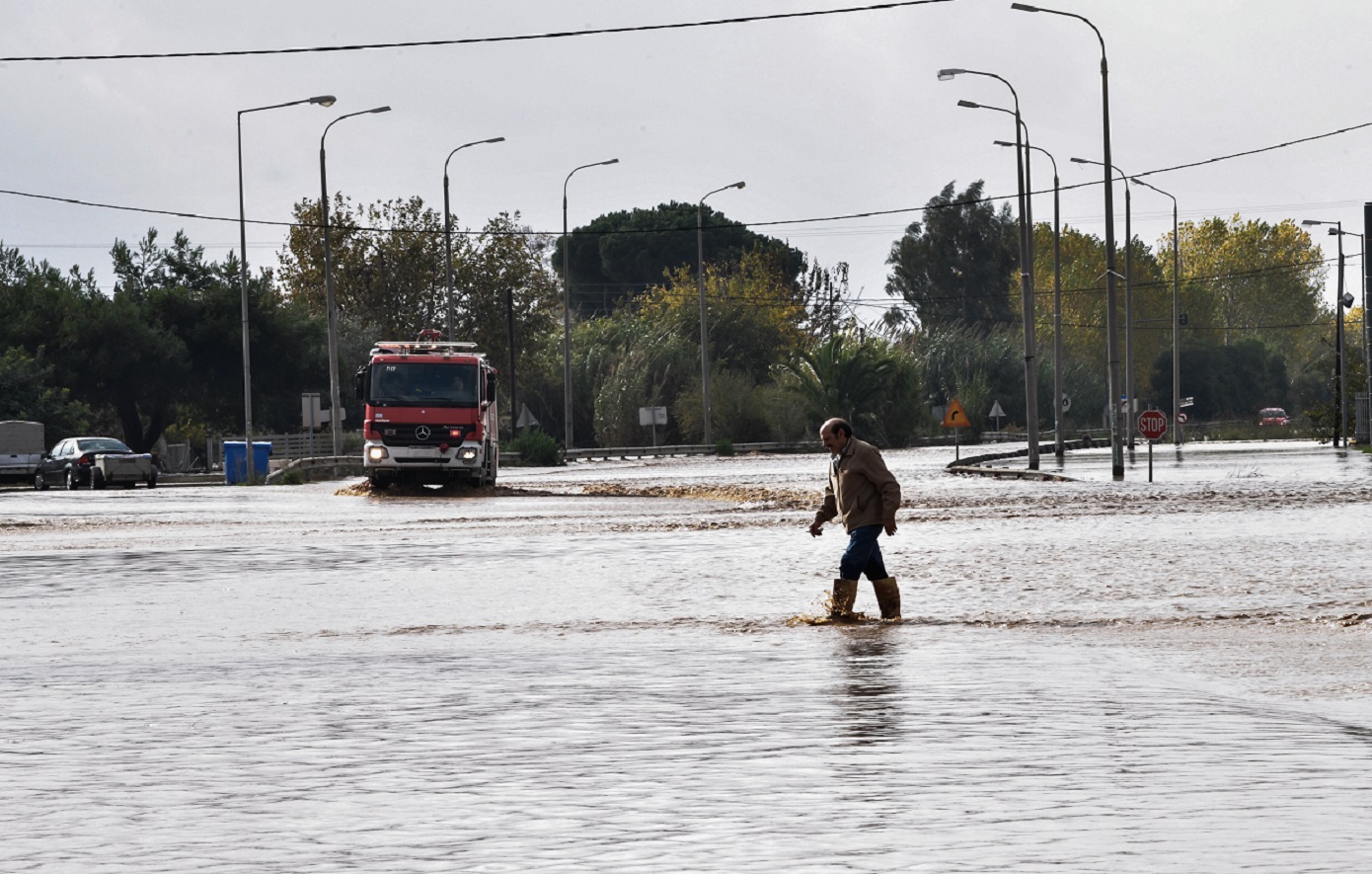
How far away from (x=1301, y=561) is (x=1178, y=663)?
7.72 metres

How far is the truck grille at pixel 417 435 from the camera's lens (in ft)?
134

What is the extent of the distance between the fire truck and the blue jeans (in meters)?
27.2

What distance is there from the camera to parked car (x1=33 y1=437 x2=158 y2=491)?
178 feet

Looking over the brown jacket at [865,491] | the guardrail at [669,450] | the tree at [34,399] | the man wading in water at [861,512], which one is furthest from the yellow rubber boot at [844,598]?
the guardrail at [669,450]

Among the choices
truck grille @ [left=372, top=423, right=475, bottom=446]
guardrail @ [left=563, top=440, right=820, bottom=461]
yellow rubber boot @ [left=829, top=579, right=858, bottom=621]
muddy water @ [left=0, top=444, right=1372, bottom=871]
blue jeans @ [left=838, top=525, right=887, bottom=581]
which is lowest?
muddy water @ [left=0, top=444, right=1372, bottom=871]

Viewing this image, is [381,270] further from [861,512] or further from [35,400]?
[861,512]

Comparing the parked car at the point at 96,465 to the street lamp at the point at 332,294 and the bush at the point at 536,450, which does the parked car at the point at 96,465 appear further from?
the bush at the point at 536,450

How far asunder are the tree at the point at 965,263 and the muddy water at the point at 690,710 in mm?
110014

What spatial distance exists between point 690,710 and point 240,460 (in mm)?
48932

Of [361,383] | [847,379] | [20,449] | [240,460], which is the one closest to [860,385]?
[847,379]

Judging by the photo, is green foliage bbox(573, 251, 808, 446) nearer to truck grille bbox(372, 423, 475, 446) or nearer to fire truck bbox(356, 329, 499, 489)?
fire truck bbox(356, 329, 499, 489)

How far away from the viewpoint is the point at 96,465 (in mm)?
54594

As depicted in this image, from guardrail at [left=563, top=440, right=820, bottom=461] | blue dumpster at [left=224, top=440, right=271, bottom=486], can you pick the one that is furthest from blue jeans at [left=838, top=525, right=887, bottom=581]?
guardrail at [left=563, top=440, right=820, bottom=461]

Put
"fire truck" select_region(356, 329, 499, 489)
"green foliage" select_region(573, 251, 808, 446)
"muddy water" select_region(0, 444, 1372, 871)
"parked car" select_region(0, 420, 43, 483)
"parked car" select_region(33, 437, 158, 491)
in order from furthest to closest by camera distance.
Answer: "green foliage" select_region(573, 251, 808, 446) < "parked car" select_region(0, 420, 43, 483) < "parked car" select_region(33, 437, 158, 491) < "fire truck" select_region(356, 329, 499, 489) < "muddy water" select_region(0, 444, 1372, 871)
